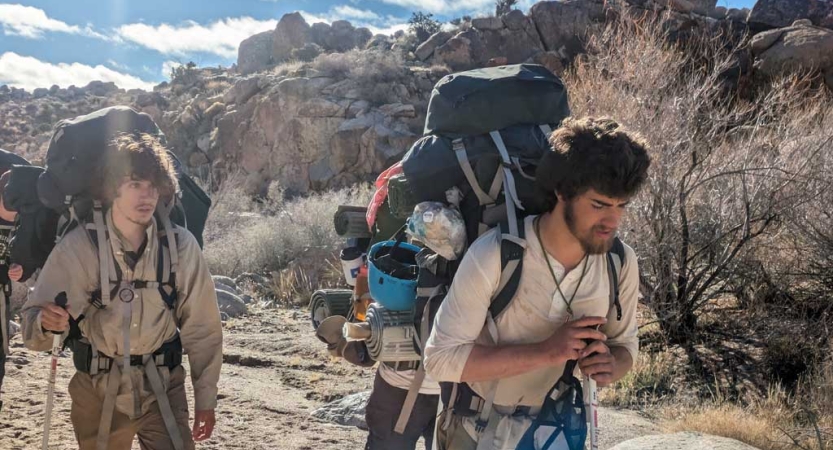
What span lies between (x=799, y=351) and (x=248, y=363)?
580 cm

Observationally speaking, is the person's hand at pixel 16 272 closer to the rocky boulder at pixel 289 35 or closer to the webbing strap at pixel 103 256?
the webbing strap at pixel 103 256

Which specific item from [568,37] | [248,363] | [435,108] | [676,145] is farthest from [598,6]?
[435,108]

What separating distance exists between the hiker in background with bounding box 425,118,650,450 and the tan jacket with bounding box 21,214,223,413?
1264 millimetres

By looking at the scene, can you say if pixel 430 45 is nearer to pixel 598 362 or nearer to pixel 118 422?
pixel 118 422

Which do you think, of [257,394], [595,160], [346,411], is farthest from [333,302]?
[257,394]

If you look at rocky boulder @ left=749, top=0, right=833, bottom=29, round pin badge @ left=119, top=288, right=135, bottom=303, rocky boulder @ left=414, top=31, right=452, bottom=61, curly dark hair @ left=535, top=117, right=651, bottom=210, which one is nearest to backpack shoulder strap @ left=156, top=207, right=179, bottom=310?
round pin badge @ left=119, top=288, right=135, bottom=303

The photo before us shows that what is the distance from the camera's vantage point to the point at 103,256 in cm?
277

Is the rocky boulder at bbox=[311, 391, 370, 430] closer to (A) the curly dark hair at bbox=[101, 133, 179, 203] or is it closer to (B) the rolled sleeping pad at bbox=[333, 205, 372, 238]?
(B) the rolled sleeping pad at bbox=[333, 205, 372, 238]

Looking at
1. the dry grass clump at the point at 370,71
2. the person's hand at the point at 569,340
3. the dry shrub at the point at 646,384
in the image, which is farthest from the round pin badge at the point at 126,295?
the dry grass clump at the point at 370,71

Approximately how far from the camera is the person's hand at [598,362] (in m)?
2.03

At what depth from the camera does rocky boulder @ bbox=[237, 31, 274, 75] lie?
45719 mm

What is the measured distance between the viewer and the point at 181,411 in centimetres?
300

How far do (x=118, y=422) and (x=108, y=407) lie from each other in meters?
0.13

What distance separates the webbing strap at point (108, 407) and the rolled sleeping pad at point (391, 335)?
1.02 m
